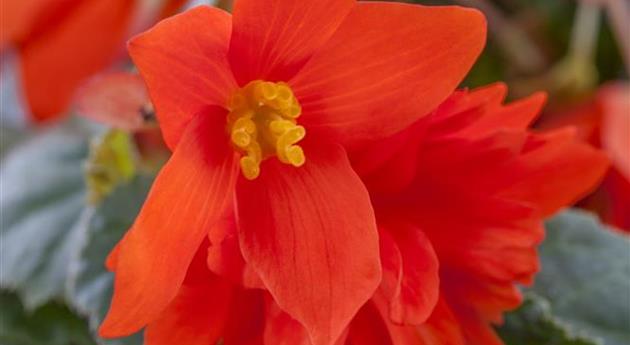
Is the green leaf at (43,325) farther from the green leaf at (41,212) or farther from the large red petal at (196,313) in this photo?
the large red petal at (196,313)

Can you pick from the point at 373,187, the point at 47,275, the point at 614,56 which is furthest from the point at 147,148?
the point at 614,56

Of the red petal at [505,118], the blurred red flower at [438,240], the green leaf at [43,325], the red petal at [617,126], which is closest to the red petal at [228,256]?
the blurred red flower at [438,240]

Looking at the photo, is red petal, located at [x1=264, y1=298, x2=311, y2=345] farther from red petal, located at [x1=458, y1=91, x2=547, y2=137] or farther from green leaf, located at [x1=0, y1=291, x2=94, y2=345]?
green leaf, located at [x1=0, y1=291, x2=94, y2=345]

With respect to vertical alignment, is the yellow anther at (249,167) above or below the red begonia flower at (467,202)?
above

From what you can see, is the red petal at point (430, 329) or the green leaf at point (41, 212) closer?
the red petal at point (430, 329)

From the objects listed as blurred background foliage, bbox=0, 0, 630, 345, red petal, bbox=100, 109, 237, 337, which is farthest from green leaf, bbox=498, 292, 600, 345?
red petal, bbox=100, 109, 237, 337

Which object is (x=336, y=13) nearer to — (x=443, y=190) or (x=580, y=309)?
(x=443, y=190)

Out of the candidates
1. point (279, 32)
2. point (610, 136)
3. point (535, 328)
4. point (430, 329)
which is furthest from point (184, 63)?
point (610, 136)
